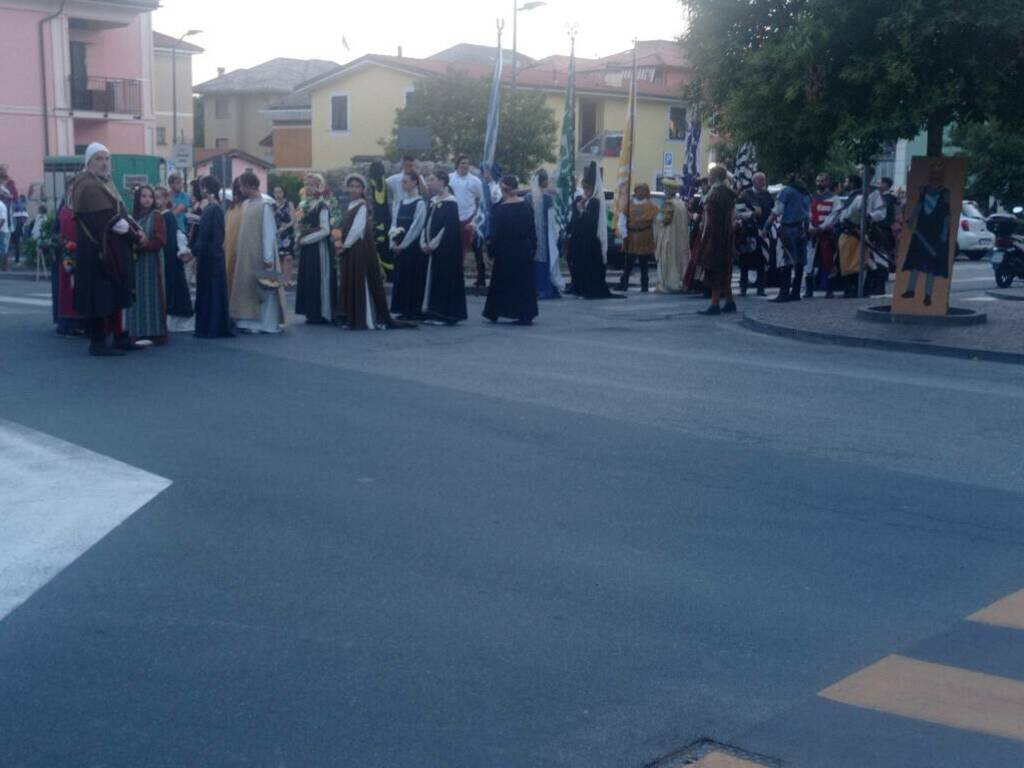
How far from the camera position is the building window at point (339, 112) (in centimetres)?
6588

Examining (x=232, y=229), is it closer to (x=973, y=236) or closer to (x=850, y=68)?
(x=850, y=68)

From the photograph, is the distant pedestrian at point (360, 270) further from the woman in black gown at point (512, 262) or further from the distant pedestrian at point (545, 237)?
the distant pedestrian at point (545, 237)

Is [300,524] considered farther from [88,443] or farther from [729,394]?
[729,394]

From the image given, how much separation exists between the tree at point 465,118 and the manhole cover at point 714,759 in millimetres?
51241

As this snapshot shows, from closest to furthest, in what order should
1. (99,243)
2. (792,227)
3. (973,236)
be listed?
(99,243), (792,227), (973,236)

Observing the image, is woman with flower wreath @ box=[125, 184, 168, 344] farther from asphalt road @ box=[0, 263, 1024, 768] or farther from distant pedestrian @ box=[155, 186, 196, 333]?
asphalt road @ box=[0, 263, 1024, 768]

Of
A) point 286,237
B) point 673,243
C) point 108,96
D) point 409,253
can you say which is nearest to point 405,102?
point 108,96

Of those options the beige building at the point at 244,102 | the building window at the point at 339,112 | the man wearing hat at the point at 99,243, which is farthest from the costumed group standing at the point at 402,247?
the beige building at the point at 244,102

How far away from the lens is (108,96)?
1842 inches

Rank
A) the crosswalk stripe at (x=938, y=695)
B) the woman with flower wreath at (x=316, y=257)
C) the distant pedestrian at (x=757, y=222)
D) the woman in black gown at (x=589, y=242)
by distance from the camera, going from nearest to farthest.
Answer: the crosswalk stripe at (x=938, y=695), the woman with flower wreath at (x=316, y=257), the woman in black gown at (x=589, y=242), the distant pedestrian at (x=757, y=222)

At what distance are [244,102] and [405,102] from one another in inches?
1017

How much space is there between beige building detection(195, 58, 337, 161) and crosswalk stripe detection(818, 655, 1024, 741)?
79741 millimetres

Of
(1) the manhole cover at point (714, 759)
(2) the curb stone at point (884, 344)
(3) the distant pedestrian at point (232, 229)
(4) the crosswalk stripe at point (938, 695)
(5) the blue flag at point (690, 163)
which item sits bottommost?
(1) the manhole cover at point (714, 759)

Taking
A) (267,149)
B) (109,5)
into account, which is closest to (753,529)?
(109,5)
